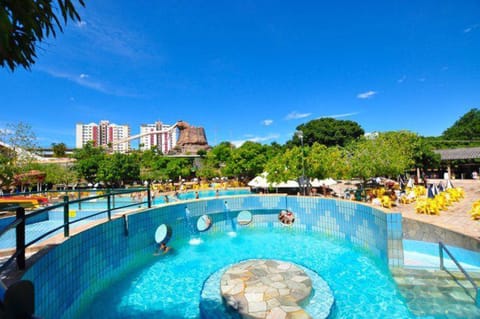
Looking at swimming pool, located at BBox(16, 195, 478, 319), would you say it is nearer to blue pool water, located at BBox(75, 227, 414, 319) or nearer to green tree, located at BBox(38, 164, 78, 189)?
blue pool water, located at BBox(75, 227, 414, 319)

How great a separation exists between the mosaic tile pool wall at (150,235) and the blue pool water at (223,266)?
41 cm

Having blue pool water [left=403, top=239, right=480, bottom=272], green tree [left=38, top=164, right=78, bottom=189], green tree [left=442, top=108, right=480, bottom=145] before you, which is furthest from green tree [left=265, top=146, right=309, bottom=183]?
green tree [left=442, top=108, right=480, bottom=145]

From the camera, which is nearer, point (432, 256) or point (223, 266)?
point (432, 256)

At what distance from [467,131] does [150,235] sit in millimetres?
61347

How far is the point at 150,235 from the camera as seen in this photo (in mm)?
8258

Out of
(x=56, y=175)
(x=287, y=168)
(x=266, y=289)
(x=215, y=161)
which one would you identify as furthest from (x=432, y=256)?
(x=215, y=161)

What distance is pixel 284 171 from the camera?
1493 centimetres

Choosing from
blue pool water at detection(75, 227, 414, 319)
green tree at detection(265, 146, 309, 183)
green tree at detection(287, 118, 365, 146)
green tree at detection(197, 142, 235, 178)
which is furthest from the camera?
green tree at detection(287, 118, 365, 146)

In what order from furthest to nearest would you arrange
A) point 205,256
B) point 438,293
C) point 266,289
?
point 205,256, point 266,289, point 438,293

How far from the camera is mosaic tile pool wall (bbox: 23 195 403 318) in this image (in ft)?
13.5

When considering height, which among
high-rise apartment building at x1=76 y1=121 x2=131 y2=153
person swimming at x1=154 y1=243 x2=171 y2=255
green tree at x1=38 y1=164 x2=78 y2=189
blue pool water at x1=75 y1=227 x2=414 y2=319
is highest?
high-rise apartment building at x1=76 y1=121 x2=131 y2=153

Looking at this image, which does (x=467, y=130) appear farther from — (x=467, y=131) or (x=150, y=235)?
(x=150, y=235)

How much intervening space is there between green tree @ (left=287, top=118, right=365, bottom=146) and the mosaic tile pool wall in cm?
3371

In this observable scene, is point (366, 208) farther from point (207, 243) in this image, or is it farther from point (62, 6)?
point (62, 6)
